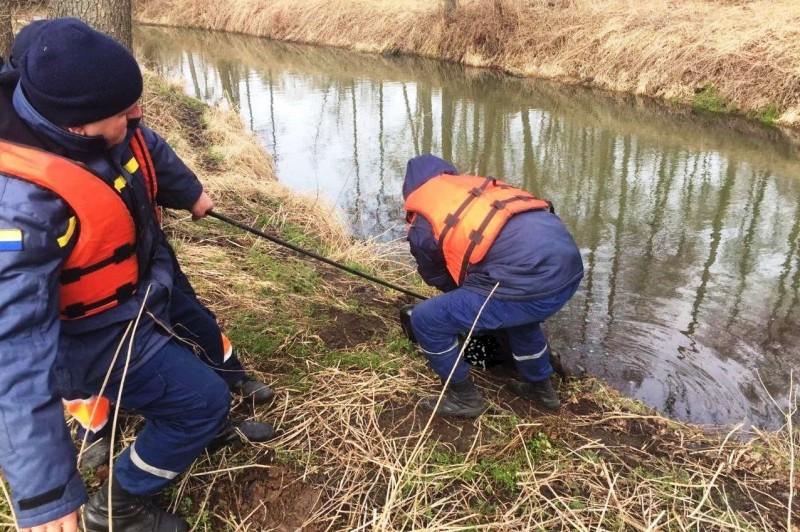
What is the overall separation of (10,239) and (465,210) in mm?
2015

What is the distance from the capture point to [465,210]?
3080 mm

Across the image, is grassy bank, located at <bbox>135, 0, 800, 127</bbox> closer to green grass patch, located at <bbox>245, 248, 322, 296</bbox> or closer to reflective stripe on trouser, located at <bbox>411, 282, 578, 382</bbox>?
green grass patch, located at <bbox>245, 248, 322, 296</bbox>

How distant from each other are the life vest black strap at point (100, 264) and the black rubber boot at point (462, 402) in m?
1.83

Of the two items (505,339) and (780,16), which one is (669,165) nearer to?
(780,16)

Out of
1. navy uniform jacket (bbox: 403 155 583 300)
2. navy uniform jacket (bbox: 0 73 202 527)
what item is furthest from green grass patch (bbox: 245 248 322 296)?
navy uniform jacket (bbox: 0 73 202 527)

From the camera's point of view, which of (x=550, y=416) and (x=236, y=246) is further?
(x=236, y=246)

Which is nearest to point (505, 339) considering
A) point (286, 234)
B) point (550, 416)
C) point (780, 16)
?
point (550, 416)

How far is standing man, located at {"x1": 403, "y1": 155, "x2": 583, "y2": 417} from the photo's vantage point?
117 inches

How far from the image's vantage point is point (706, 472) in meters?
3.02

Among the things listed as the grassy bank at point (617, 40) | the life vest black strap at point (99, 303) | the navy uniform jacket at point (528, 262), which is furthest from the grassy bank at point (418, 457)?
the grassy bank at point (617, 40)

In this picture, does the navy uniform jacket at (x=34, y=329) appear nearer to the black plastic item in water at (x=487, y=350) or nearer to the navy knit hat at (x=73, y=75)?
the navy knit hat at (x=73, y=75)

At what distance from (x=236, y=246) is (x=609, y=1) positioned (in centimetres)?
1531

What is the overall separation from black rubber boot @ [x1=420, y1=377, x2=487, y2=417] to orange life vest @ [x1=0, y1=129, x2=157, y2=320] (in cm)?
176

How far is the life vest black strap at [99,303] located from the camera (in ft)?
6.71
